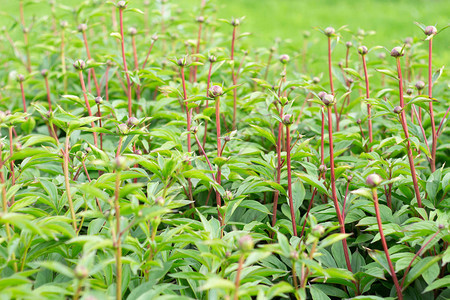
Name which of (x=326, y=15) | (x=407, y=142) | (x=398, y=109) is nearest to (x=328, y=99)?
(x=398, y=109)

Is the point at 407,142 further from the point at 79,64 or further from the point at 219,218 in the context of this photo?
the point at 79,64

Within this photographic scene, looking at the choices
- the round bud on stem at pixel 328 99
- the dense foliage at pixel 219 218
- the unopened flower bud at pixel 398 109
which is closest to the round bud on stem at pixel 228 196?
the dense foliage at pixel 219 218

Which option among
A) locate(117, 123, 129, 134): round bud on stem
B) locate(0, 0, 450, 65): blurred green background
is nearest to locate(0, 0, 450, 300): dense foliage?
locate(117, 123, 129, 134): round bud on stem

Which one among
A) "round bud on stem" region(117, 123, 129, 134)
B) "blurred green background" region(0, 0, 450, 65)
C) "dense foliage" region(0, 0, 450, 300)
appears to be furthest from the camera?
"blurred green background" region(0, 0, 450, 65)

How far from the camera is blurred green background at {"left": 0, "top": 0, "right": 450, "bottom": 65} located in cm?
586

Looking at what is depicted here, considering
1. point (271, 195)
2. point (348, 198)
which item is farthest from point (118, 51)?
point (348, 198)

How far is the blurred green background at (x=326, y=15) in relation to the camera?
19.2 ft

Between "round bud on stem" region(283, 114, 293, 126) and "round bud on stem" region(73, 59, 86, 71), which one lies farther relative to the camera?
"round bud on stem" region(73, 59, 86, 71)

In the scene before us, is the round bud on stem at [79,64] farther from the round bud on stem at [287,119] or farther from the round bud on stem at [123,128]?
the round bud on stem at [287,119]

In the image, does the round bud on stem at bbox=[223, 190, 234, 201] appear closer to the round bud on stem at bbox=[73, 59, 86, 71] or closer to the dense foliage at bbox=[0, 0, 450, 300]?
the dense foliage at bbox=[0, 0, 450, 300]

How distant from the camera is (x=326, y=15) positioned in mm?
6852

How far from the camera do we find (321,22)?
6.54 metres

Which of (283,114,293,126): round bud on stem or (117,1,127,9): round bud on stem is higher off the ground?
(117,1,127,9): round bud on stem

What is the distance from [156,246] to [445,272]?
3.40ft
